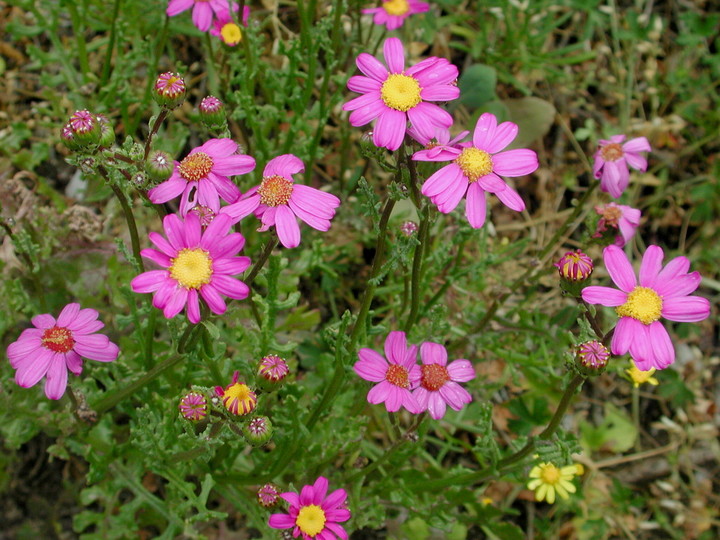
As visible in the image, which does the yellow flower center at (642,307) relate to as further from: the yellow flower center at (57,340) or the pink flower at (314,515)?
the yellow flower center at (57,340)

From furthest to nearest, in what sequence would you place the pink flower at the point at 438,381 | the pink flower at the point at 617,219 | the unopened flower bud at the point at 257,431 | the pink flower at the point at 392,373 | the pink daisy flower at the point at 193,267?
the pink flower at the point at 617,219, the pink flower at the point at 438,381, the pink flower at the point at 392,373, the unopened flower bud at the point at 257,431, the pink daisy flower at the point at 193,267

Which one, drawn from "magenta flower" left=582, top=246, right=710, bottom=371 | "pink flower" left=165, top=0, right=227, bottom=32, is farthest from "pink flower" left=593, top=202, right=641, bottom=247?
"pink flower" left=165, top=0, right=227, bottom=32

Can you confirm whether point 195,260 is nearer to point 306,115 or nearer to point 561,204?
point 306,115

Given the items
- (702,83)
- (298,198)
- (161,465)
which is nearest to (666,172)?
(702,83)

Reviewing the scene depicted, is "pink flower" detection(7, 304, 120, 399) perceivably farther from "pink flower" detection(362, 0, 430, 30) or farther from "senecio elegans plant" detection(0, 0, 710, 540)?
"pink flower" detection(362, 0, 430, 30)

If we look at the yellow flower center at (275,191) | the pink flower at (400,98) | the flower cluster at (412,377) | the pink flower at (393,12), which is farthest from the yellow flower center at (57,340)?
the pink flower at (393,12)

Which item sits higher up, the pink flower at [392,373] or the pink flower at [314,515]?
the pink flower at [392,373]

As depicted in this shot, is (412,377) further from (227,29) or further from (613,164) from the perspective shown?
(227,29)

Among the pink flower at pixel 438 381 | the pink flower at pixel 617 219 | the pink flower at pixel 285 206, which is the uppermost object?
the pink flower at pixel 285 206
